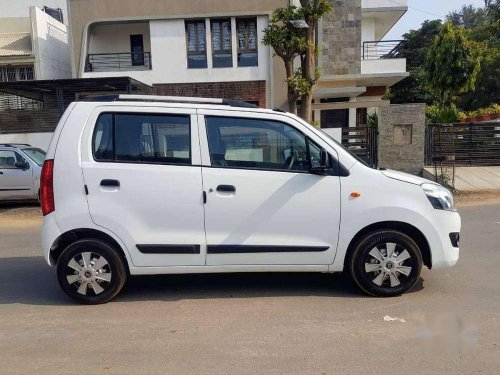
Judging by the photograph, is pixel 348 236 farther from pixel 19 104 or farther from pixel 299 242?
pixel 19 104

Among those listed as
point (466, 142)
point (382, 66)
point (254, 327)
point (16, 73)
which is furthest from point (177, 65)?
point (254, 327)

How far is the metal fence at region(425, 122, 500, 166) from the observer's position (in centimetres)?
1530

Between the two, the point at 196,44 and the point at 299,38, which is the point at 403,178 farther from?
the point at 196,44

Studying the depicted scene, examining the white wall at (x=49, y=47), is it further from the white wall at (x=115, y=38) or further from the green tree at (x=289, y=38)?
the green tree at (x=289, y=38)

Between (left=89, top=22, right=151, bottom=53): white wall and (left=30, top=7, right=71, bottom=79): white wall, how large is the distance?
2634mm

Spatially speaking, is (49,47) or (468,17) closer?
(49,47)

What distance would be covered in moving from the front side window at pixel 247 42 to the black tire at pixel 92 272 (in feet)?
55.3

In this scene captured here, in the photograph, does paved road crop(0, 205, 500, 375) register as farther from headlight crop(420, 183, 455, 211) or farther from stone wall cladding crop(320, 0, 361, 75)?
stone wall cladding crop(320, 0, 361, 75)

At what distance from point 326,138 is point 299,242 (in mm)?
1098

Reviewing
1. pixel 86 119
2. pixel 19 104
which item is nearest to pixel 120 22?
pixel 19 104

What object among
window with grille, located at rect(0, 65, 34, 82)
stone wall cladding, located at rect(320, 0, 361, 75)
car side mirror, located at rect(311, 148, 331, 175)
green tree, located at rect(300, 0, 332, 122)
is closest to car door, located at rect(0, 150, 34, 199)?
green tree, located at rect(300, 0, 332, 122)

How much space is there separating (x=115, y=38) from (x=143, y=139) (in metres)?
19.9

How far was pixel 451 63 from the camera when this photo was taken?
2264cm

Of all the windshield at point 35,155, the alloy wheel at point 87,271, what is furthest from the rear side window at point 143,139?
the windshield at point 35,155
